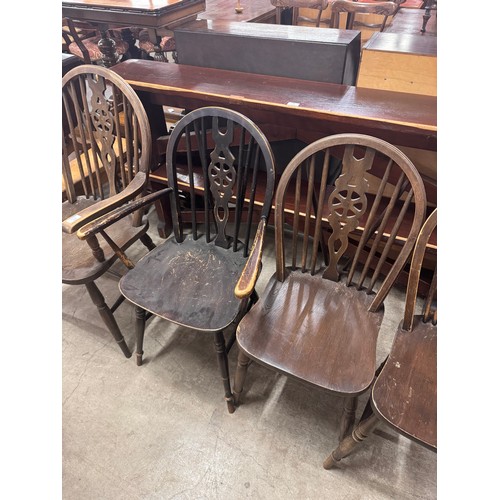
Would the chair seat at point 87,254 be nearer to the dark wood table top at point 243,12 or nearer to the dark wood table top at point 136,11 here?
the dark wood table top at point 136,11

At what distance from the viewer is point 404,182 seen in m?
1.09

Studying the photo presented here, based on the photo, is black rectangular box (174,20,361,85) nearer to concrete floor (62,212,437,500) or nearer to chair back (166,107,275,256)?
chair back (166,107,275,256)

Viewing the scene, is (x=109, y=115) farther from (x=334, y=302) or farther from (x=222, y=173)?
(x=334, y=302)

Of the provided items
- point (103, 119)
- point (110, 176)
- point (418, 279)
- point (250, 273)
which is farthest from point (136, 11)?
point (418, 279)

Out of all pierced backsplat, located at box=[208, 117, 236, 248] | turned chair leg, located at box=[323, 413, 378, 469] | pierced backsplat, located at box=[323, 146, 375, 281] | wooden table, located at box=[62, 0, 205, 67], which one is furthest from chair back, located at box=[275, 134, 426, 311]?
wooden table, located at box=[62, 0, 205, 67]

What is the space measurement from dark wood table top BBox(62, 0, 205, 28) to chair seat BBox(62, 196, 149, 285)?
123 centimetres

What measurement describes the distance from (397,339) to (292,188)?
2.98 feet

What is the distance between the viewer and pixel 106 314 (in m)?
1.46

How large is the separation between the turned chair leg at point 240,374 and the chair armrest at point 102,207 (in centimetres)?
70

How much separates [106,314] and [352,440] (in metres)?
1.04

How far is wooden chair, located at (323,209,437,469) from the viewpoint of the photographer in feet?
2.98

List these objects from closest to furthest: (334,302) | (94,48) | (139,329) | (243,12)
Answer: (334,302) < (139,329) < (243,12) < (94,48)

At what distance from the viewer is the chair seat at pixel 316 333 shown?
1.01m

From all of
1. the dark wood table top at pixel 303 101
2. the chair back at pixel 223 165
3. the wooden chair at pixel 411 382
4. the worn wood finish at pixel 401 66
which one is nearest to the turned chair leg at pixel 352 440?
the wooden chair at pixel 411 382
